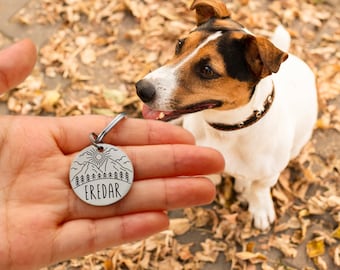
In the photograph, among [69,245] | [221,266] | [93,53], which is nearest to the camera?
[69,245]

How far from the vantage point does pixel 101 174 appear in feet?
7.08

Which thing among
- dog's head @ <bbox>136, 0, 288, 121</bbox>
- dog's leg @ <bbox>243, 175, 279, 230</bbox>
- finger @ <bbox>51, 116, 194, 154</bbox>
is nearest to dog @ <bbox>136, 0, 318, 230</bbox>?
dog's head @ <bbox>136, 0, 288, 121</bbox>

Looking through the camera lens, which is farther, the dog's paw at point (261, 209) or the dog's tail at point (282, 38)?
the dog's paw at point (261, 209)

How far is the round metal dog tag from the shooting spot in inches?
81.7

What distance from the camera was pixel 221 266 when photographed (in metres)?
3.14

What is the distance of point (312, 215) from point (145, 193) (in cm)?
163

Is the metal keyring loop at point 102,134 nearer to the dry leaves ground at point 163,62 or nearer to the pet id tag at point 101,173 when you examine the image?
the pet id tag at point 101,173

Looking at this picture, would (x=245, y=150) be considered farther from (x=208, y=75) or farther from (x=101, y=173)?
(x=101, y=173)

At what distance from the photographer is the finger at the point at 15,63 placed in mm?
2230

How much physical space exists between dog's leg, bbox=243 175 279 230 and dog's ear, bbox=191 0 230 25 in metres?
1.12

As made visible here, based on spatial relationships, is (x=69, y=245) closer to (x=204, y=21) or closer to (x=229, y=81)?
(x=229, y=81)

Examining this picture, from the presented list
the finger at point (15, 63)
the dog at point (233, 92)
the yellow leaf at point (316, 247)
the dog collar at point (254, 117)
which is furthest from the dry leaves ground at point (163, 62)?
the finger at point (15, 63)

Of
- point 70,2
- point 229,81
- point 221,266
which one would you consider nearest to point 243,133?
point 229,81

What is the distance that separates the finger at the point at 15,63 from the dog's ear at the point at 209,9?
82 cm
